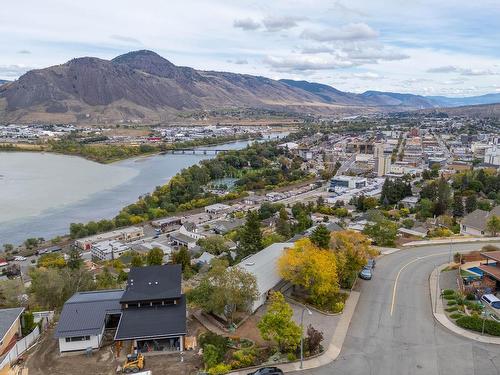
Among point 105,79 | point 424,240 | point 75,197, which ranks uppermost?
point 105,79

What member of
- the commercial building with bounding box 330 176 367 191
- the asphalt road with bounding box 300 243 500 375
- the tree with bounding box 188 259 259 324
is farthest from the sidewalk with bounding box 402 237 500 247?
the commercial building with bounding box 330 176 367 191

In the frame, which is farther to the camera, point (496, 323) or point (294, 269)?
point (294, 269)

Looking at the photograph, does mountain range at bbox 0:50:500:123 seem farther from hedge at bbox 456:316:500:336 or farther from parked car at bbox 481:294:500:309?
hedge at bbox 456:316:500:336

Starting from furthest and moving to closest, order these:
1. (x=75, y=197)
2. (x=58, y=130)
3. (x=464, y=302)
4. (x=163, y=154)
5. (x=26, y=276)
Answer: (x=58, y=130), (x=163, y=154), (x=75, y=197), (x=26, y=276), (x=464, y=302)

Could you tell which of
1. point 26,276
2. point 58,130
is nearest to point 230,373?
point 26,276

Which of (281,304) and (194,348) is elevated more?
(281,304)

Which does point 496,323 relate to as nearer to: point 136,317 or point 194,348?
point 194,348

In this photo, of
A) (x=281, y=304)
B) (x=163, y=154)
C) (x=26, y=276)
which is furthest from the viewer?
(x=163, y=154)
